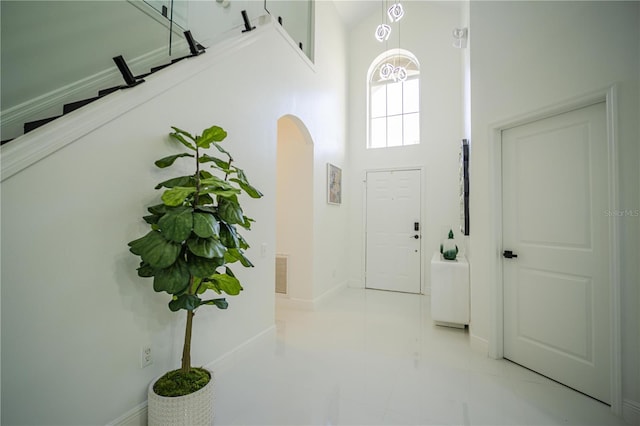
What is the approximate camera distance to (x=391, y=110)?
208 inches

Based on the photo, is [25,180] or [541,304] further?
[541,304]

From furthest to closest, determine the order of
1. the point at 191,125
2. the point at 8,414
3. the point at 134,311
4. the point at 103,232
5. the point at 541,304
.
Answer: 1. the point at 541,304
2. the point at 191,125
3. the point at 134,311
4. the point at 103,232
5. the point at 8,414

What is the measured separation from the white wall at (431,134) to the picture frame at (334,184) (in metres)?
0.55

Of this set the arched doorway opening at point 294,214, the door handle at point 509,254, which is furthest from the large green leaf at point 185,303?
the door handle at point 509,254

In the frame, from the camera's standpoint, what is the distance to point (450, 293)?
3225 mm

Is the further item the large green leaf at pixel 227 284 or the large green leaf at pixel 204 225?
the large green leaf at pixel 227 284

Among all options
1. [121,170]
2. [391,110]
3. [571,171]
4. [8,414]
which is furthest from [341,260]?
[8,414]

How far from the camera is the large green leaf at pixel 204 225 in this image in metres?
1.41

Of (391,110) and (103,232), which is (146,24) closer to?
(103,232)

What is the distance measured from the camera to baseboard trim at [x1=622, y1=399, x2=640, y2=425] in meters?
1.75

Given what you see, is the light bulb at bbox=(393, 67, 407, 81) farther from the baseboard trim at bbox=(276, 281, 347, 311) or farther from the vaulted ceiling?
the baseboard trim at bbox=(276, 281, 347, 311)


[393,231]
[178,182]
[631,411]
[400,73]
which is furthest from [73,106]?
[393,231]

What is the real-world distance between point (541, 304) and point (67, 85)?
391cm

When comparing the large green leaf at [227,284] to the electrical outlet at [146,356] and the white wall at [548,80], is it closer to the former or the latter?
the electrical outlet at [146,356]
